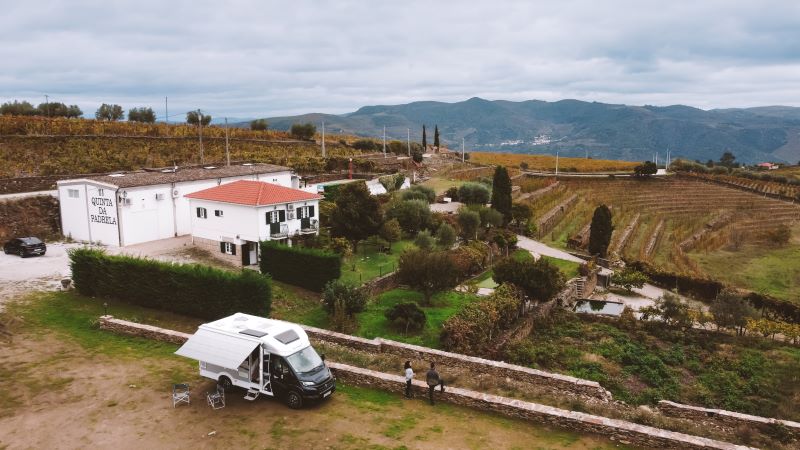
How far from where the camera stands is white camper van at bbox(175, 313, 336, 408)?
14734 millimetres

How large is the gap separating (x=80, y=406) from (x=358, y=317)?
13.2 m

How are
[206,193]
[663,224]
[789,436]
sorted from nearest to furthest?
[789,436] < [206,193] < [663,224]

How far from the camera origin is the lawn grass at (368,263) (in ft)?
102

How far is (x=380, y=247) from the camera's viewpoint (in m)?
37.7

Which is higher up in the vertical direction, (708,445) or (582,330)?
(708,445)

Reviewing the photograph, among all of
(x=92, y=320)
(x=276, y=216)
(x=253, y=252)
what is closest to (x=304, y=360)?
(x=92, y=320)

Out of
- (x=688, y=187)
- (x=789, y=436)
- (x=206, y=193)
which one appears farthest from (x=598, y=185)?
(x=789, y=436)

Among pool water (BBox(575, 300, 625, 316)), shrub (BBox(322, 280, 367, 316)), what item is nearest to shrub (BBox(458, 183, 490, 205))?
Answer: pool water (BBox(575, 300, 625, 316))

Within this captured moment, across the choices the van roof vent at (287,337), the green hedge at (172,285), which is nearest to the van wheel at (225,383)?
the van roof vent at (287,337)

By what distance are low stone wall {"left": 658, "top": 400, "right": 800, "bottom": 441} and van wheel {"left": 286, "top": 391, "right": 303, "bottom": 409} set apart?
37.3 ft

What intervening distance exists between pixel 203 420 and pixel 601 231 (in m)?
33.0

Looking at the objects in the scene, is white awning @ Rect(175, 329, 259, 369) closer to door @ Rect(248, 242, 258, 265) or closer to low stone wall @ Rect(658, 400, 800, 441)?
low stone wall @ Rect(658, 400, 800, 441)

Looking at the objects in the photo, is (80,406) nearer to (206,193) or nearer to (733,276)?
(206,193)

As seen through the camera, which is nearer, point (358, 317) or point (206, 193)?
point (358, 317)
